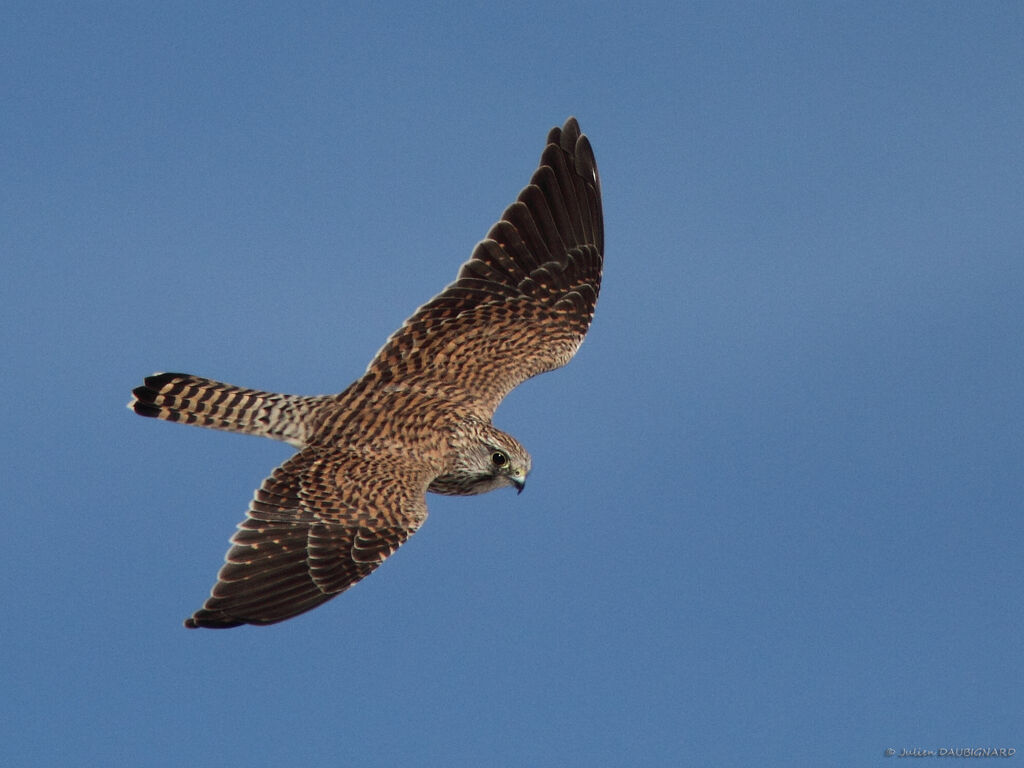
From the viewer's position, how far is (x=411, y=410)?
13.6m

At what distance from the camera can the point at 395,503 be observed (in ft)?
42.1

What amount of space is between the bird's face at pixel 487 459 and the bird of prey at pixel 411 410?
1cm

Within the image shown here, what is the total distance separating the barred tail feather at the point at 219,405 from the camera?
13531 mm

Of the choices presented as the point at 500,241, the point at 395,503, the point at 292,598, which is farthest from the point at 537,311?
the point at 292,598

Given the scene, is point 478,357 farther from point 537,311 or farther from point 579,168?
point 579,168

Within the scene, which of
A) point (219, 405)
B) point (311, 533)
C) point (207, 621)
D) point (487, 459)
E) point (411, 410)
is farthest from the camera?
point (219, 405)

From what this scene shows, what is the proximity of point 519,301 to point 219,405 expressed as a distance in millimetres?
3210

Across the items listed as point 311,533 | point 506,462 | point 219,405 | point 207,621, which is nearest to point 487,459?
point 506,462

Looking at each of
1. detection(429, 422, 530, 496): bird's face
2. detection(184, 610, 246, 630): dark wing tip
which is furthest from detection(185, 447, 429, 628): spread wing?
detection(429, 422, 530, 496): bird's face

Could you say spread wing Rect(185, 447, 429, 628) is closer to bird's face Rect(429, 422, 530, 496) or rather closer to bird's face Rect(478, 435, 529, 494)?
bird's face Rect(429, 422, 530, 496)

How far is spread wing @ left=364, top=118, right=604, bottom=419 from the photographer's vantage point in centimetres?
1411

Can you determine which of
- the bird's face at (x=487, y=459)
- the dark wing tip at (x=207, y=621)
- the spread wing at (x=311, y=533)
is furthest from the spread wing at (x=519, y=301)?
the dark wing tip at (x=207, y=621)

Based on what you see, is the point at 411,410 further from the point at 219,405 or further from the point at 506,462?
the point at 219,405

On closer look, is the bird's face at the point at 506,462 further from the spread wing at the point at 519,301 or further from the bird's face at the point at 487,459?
the spread wing at the point at 519,301
